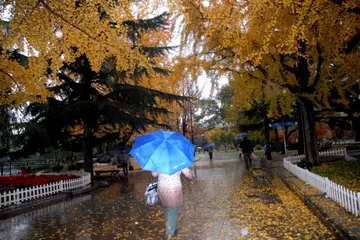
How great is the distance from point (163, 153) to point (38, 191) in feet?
27.0

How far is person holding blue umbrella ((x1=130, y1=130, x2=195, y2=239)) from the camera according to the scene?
17.2ft

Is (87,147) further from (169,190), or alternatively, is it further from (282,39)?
(169,190)

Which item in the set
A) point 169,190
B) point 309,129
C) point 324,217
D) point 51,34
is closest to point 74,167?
point 309,129

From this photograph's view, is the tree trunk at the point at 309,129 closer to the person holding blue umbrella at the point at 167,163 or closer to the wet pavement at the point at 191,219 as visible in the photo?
the wet pavement at the point at 191,219

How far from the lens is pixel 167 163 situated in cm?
525

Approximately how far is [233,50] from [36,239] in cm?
1066

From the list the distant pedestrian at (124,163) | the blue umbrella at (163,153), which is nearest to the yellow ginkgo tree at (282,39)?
the blue umbrella at (163,153)

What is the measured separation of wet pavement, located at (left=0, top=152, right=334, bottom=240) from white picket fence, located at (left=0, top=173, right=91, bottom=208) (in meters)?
0.98

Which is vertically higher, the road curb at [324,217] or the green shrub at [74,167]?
the green shrub at [74,167]

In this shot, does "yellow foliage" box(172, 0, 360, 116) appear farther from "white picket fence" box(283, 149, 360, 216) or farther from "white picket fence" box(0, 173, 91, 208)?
"white picket fence" box(0, 173, 91, 208)

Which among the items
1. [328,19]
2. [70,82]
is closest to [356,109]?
[328,19]

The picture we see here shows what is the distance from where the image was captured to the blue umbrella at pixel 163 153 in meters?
5.24

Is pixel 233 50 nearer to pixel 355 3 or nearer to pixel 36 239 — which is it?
pixel 355 3

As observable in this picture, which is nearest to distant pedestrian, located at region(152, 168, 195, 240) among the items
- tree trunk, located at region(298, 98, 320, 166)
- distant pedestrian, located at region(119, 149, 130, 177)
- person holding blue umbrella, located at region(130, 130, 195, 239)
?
person holding blue umbrella, located at region(130, 130, 195, 239)
